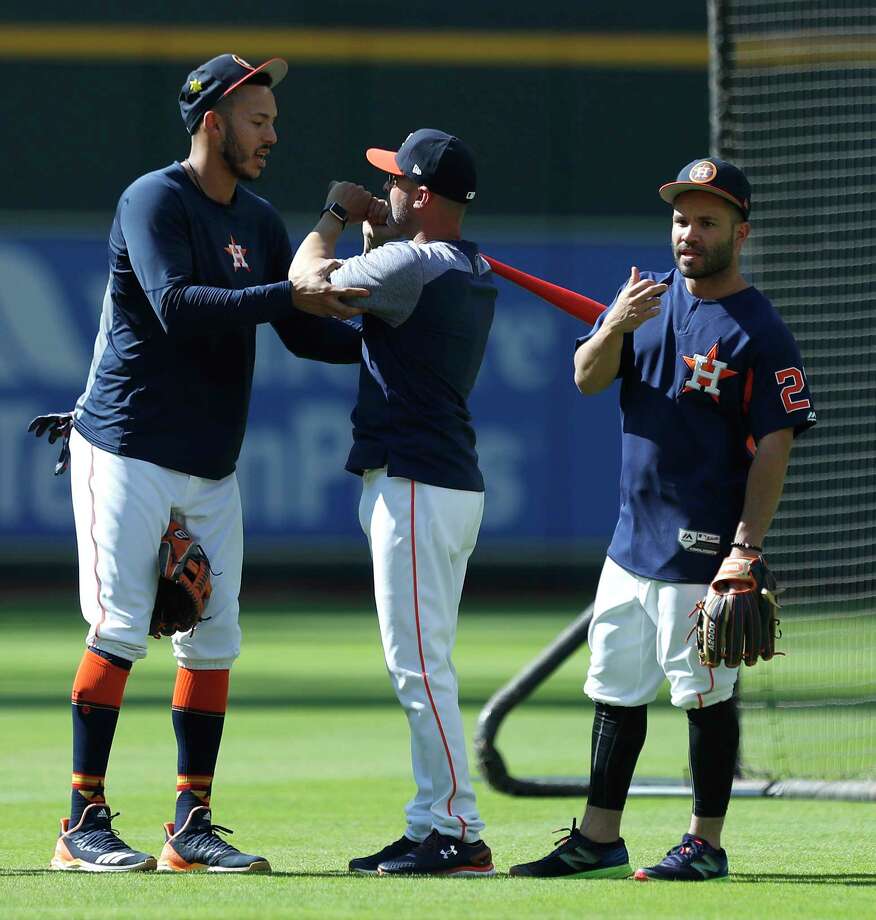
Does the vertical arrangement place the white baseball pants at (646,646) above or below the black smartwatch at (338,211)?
below

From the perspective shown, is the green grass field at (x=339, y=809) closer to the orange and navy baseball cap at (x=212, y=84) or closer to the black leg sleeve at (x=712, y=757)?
the black leg sleeve at (x=712, y=757)

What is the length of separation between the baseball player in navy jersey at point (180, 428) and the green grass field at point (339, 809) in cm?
32

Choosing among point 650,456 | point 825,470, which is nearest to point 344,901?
point 650,456

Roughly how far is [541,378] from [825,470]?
131 inches

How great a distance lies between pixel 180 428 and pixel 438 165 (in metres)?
1.12

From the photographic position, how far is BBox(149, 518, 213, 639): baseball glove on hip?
563 cm

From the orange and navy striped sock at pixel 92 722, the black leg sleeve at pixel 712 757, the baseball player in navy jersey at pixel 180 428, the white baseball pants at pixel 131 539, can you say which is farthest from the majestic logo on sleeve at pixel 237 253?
the black leg sleeve at pixel 712 757

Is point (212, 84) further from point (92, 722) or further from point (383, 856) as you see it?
point (383, 856)

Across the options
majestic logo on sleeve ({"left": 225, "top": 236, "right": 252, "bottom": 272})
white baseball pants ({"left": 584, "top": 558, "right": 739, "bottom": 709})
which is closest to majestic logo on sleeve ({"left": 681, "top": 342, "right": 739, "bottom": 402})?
white baseball pants ({"left": 584, "top": 558, "right": 739, "bottom": 709})

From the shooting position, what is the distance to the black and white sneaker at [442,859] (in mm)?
5488

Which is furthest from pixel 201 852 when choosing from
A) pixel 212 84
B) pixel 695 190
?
pixel 695 190

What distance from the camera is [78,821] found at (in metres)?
5.62

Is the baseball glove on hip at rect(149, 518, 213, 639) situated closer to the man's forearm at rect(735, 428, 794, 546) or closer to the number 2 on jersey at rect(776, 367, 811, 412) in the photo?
the man's forearm at rect(735, 428, 794, 546)

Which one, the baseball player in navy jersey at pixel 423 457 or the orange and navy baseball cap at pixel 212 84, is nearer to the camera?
the baseball player in navy jersey at pixel 423 457
